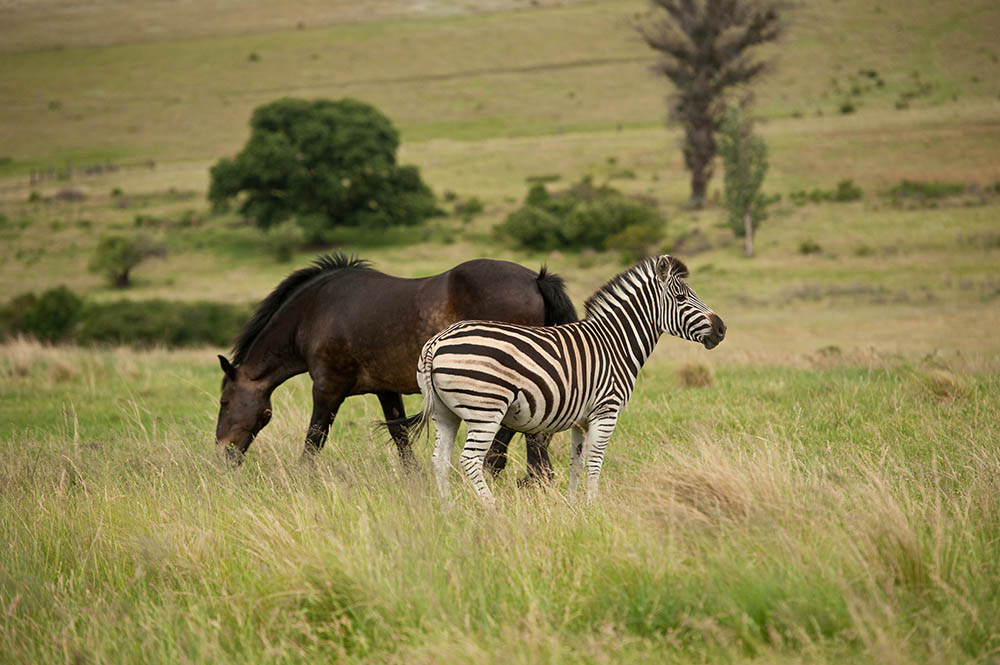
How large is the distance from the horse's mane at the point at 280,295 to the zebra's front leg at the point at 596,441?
3.12 metres

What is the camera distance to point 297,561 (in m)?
4.98

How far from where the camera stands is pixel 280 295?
8.59 metres

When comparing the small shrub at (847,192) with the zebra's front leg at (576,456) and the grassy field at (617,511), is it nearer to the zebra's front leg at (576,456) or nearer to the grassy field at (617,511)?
the grassy field at (617,511)

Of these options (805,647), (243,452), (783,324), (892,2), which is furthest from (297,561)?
(892,2)

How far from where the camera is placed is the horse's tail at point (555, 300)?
756 centimetres

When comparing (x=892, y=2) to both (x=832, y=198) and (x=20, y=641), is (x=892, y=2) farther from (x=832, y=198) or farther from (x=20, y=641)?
(x=20, y=641)

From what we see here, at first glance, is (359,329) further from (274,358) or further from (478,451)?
(478,451)

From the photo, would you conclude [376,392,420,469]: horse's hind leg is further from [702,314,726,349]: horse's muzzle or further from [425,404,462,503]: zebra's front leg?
[702,314,726,349]: horse's muzzle

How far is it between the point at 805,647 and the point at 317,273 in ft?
20.0

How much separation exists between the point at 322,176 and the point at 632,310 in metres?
45.8

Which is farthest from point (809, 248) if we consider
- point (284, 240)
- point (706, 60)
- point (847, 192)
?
point (284, 240)

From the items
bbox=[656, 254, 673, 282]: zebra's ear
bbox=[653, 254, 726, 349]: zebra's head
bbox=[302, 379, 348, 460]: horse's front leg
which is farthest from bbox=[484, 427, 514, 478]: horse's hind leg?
bbox=[656, 254, 673, 282]: zebra's ear

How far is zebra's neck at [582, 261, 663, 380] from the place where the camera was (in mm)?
6934

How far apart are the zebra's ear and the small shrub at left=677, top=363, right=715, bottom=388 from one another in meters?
5.47
